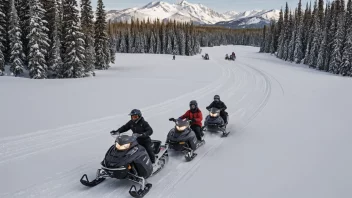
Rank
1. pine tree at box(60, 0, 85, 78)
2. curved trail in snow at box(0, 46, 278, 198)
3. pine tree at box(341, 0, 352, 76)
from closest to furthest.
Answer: curved trail in snow at box(0, 46, 278, 198), pine tree at box(60, 0, 85, 78), pine tree at box(341, 0, 352, 76)

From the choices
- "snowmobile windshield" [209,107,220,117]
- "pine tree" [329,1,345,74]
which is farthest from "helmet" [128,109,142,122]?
"pine tree" [329,1,345,74]

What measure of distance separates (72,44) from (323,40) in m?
42.9

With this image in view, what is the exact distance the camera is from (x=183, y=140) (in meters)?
9.80

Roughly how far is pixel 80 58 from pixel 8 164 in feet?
100.0

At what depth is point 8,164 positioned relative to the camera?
878 cm

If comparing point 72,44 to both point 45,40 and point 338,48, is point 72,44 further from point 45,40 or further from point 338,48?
point 338,48

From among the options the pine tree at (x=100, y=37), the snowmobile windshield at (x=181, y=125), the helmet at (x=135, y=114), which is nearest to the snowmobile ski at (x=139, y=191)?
the helmet at (x=135, y=114)

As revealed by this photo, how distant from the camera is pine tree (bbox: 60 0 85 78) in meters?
36.3

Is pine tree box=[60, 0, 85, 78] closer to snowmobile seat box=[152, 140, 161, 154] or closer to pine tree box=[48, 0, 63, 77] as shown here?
pine tree box=[48, 0, 63, 77]

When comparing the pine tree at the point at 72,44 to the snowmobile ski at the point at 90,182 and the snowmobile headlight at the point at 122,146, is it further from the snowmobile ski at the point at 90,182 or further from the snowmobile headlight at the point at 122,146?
the snowmobile headlight at the point at 122,146

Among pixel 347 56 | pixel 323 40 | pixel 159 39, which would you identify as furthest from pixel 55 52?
pixel 159 39

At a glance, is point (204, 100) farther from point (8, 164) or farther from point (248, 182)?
point (8, 164)

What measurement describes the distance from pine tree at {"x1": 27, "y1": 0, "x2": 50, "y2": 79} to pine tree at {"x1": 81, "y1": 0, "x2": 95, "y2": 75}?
5848 millimetres

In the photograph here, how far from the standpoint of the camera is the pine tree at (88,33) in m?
39.1
